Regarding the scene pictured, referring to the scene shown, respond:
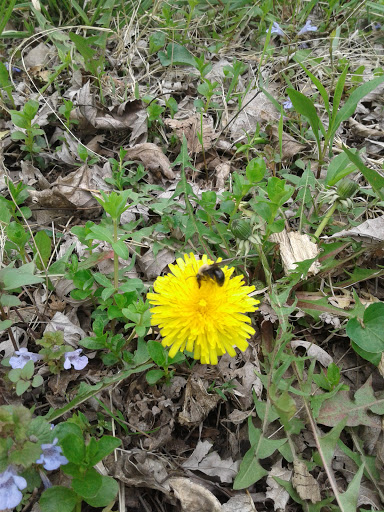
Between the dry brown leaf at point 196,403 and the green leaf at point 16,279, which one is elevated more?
the green leaf at point 16,279

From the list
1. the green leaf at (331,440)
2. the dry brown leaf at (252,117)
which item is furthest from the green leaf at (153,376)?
the dry brown leaf at (252,117)

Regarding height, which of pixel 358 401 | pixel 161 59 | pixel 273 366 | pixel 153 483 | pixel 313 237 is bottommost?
pixel 153 483

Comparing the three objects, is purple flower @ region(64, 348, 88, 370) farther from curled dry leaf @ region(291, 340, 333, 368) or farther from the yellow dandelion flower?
curled dry leaf @ region(291, 340, 333, 368)

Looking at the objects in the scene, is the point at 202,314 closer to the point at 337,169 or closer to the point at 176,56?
the point at 337,169

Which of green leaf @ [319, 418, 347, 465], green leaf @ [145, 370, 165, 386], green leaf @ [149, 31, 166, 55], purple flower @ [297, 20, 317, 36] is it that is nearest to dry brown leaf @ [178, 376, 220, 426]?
green leaf @ [145, 370, 165, 386]

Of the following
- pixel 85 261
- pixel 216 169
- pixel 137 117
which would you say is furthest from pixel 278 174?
pixel 85 261

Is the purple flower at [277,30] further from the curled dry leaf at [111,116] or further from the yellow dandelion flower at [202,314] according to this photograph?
the yellow dandelion flower at [202,314]

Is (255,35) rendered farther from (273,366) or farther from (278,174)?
(273,366)
